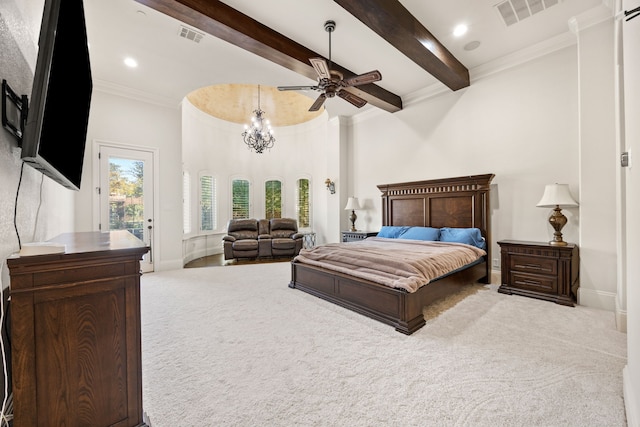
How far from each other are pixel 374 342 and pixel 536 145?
370 cm

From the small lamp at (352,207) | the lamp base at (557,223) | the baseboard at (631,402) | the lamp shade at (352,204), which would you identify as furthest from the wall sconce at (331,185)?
the baseboard at (631,402)

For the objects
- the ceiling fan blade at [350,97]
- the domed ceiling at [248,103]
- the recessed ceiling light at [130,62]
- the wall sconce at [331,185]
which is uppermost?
the domed ceiling at [248,103]

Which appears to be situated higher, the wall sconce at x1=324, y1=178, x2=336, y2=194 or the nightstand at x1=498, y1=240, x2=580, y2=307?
the wall sconce at x1=324, y1=178, x2=336, y2=194

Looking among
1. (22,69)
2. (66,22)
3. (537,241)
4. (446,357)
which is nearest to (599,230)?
(537,241)

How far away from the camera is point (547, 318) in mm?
2826

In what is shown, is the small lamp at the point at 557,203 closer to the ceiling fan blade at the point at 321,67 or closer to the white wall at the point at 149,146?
the ceiling fan blade at the point at 321,67

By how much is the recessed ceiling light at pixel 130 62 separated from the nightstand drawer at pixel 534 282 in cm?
617

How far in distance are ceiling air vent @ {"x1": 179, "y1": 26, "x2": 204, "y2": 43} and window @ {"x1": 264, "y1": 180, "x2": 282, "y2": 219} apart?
526 centimetres

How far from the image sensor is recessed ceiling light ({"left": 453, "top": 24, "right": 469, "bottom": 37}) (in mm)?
3500

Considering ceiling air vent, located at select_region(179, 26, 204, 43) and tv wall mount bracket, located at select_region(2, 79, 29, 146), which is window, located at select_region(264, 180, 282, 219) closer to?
ceiling air vent, located at select_region(179, 26, 204, 43)

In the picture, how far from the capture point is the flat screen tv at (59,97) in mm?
1115

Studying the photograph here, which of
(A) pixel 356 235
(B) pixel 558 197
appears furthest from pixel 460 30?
(A) pixel 356 235

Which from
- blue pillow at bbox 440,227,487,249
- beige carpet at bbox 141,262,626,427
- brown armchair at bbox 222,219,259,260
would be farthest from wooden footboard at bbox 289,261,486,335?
brown armchair at bbox 222,219,259,260

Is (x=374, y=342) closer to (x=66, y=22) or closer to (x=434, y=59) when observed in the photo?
(x=66, y=22)
